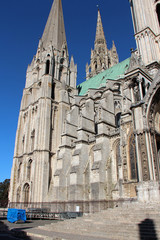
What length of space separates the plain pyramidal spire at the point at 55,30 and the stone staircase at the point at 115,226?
31504 mm

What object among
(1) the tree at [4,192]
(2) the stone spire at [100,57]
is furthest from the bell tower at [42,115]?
(1) the tree at [4,192]

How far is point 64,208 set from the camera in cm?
2183

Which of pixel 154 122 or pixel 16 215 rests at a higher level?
pixel 154 122

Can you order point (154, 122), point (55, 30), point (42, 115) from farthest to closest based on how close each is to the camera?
point (55, 30)
point (42, 115)
point (154, 122)

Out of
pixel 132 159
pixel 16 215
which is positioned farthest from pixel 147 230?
pixel 16 215

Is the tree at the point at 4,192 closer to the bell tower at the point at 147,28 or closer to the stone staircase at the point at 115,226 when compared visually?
the stone staircase at the point at 115,226

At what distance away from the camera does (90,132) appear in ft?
79.7

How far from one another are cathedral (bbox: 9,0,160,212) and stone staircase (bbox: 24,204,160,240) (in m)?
1.79

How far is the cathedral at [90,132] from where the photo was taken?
13.9 metres

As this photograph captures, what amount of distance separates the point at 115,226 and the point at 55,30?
121 ft

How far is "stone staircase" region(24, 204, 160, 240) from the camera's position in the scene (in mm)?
8235

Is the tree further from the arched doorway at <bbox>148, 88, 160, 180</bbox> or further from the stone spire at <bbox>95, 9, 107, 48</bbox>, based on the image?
the stone spire at <bbox>95, 9, 107, 48</bbox>

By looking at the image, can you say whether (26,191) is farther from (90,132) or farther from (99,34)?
(99,34)

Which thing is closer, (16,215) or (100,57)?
(16,215)
